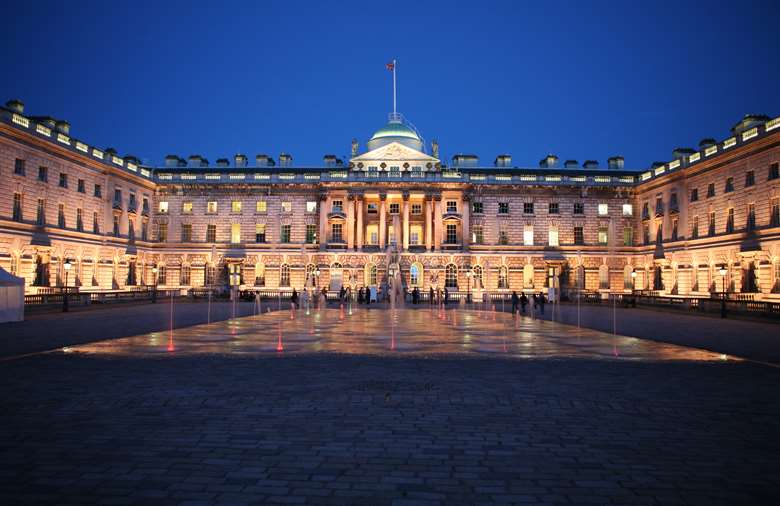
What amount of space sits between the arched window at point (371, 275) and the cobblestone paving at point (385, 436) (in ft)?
171

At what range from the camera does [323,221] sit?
6575 cm

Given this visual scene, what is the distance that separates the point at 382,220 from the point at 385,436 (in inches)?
2290

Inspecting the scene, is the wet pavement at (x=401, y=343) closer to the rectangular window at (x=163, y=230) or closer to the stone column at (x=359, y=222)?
the stone column at (x=359, y=222)

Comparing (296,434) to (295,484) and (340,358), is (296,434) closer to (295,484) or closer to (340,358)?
(295,484)

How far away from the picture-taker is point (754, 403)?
9.37 m

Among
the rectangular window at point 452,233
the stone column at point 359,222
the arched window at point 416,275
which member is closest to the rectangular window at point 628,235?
the rectangular window at point 452,233

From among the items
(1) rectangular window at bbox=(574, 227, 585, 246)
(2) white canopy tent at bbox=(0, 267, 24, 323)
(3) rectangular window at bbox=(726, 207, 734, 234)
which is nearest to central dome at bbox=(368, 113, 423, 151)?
(1) rectangular window at bbox=(574, 227, 585, 246)

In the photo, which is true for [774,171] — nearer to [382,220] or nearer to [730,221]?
[730,221]

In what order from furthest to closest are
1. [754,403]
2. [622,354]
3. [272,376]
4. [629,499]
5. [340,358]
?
[622,354], [340,358], [272,376], [754,403], [629,499]

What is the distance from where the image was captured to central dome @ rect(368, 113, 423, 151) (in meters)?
69.3

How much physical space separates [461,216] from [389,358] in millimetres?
52372

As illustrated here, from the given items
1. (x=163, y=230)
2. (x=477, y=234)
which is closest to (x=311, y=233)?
(x=163, y=230)

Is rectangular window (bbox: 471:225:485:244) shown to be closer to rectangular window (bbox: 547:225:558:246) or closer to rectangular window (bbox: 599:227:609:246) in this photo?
rectangular window (bbox: 547:225:558:246)

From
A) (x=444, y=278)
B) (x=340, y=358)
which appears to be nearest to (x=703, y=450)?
(x=340, y=358)
